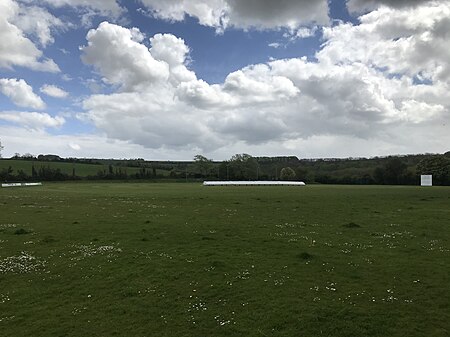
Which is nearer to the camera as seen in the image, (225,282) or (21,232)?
(225,282)

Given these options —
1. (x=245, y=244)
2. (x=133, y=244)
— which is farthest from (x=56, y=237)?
(x=245, y=244)

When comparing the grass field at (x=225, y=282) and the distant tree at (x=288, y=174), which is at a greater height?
the distant tree at (x=288, y=174)

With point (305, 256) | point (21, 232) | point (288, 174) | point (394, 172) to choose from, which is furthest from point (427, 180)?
point (21, 232)

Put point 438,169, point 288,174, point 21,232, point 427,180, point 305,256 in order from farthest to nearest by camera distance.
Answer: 1. point 288,174
2. point 438,169
3. point 427,180
4. point 21,232
5. point 305,256

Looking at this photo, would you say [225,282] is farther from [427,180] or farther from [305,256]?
[427,180]

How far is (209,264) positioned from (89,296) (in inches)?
220

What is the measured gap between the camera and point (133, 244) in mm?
22547

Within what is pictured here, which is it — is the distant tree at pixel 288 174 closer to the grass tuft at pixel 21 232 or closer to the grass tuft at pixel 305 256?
the grass tuft at pixel 21 232

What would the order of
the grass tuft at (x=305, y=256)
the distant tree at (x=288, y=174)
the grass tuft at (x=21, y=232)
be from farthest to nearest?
the distant tree at (x=288, y=174) → the grass tuft at (x=21, y=232) → the grass tuft at (x=305, y=256)

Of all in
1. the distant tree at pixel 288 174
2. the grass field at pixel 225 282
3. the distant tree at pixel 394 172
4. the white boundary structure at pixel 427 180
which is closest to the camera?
the grass field at pixel 225 282

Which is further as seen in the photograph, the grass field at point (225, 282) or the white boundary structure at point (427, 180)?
the white boundary structure at point (427, 180)

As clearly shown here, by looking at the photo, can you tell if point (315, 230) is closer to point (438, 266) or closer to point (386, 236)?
point (386, 236)

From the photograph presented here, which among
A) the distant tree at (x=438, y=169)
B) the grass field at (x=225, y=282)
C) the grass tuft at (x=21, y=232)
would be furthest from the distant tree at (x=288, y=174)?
the grass tuft at (x=21, y=232)

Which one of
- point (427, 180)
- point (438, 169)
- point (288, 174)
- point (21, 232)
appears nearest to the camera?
point (21, 232)
